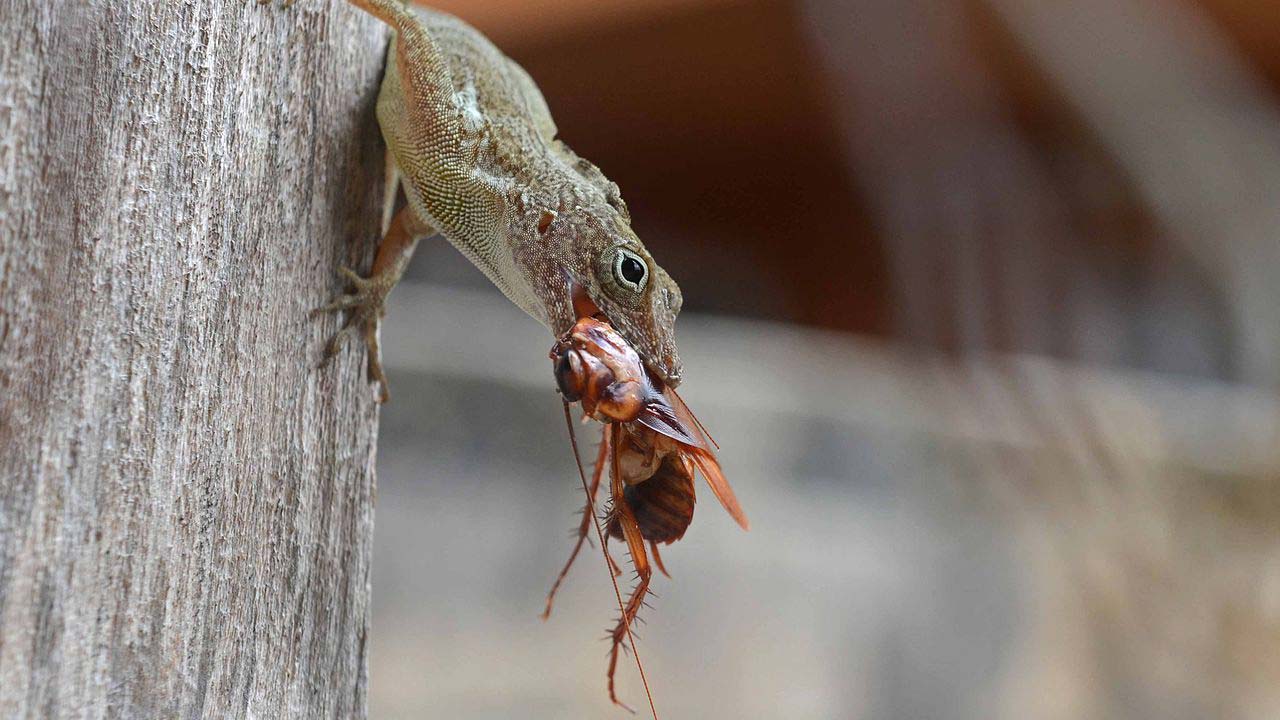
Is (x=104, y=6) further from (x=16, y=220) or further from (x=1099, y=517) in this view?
(x=1099, y=517)

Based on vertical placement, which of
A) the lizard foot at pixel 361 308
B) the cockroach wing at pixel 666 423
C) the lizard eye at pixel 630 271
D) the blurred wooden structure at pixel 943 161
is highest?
the blurred wooden structure at pixel 943 161

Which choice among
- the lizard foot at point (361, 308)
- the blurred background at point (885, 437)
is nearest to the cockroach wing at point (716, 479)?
the lizard foot at point (361, 308)

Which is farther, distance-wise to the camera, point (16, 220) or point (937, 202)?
point (937, 202)

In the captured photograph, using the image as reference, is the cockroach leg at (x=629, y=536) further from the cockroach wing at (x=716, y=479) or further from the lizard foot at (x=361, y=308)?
the lizard foot at (x=361, y=308)

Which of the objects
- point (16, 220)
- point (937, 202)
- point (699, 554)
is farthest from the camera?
point (937, 202)

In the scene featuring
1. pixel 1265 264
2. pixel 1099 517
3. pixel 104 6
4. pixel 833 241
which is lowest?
pixel 1099 517

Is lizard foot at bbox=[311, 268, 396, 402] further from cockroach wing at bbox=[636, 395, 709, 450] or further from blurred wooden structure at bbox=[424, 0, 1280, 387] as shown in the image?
blurred wooden structure at bbox=[424, 0, 1280, 387]

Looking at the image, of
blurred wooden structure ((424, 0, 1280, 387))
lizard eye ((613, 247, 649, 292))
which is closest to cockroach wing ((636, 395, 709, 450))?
lizard eye ((613, 247, 649, 292))

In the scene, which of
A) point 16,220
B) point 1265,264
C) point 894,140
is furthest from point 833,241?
point 16,220
